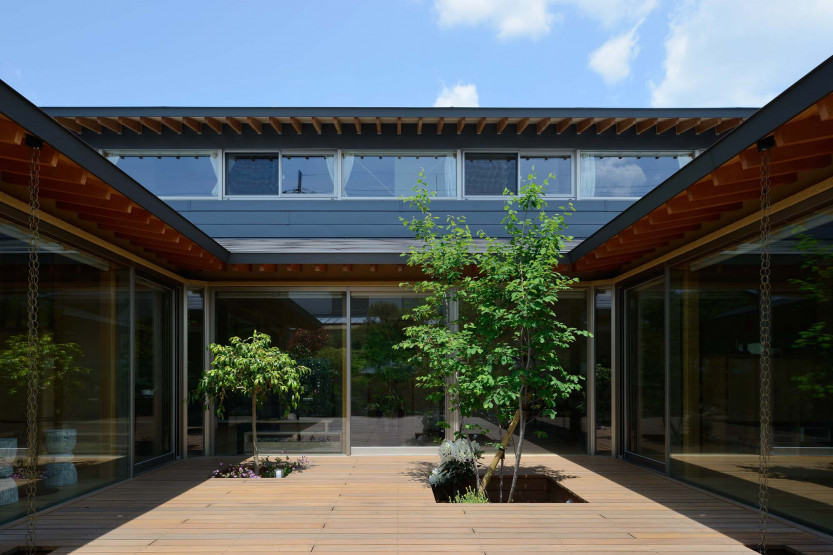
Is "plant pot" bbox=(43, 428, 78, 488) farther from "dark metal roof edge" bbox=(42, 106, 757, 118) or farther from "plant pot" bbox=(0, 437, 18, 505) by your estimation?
"dark metal roof edge" bbox=(42, 106, 757, 118)

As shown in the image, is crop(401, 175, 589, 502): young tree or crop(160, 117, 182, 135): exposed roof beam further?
crop(160, 117, 182, 135): exposed roof beam

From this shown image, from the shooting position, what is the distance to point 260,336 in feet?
25.2

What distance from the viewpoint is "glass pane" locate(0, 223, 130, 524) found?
5.02m

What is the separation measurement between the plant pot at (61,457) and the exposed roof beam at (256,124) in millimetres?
5168

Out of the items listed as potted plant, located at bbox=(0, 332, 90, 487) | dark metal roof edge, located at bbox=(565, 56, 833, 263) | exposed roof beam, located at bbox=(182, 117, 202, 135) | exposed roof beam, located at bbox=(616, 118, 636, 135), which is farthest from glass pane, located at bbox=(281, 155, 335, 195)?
dark metal roof edge, located at bbox=(565, 56, 833, 263)

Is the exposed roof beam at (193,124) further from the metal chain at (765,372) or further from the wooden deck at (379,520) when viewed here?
the metal chain at (765,372)

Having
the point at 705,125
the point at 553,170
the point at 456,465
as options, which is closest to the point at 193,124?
the point at 553,170

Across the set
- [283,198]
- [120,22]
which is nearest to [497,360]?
[283,198]

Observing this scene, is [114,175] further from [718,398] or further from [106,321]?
[718,398]

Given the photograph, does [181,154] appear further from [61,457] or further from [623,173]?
[623,173]

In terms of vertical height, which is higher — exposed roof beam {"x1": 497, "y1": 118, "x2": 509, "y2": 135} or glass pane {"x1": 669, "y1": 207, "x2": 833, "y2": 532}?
exposed roof beam {"x1": 497, "y1": 118, "x2": 509, "y2": 135}

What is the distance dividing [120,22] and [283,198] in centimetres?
472

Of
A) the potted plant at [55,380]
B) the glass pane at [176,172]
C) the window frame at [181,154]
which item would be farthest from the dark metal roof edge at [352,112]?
the potted plant at [55,380]

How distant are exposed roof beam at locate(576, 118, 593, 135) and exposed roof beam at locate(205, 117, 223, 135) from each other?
17.8 feet
